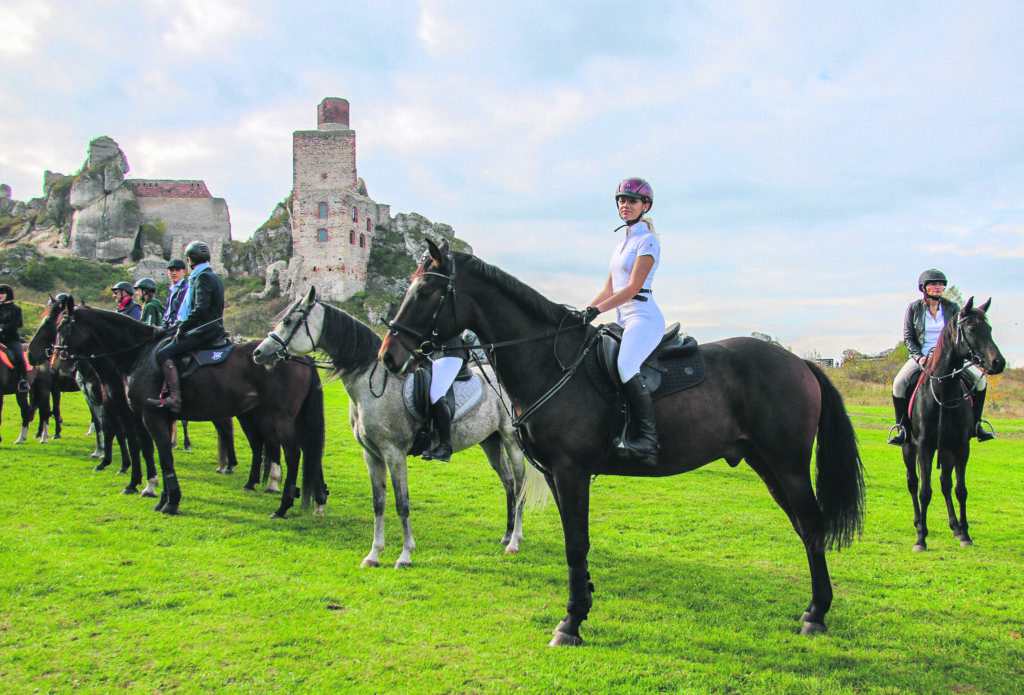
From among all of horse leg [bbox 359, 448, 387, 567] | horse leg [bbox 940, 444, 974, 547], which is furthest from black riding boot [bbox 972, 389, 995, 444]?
horse leg [bbox 359, 448, 387, 567]

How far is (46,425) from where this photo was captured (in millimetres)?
12617

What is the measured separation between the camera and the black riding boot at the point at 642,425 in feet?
13.7

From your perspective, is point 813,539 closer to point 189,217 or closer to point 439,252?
point 439,252

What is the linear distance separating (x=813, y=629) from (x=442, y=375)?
12.6 feet

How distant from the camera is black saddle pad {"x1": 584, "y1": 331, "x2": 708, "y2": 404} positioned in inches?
168

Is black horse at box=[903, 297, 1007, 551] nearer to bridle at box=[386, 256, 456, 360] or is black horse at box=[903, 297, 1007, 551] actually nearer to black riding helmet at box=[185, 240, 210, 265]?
bridle at box=[386, 256, 456, 360]

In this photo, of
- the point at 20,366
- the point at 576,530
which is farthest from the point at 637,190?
the point at 20,366

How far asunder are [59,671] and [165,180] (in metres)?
79.7

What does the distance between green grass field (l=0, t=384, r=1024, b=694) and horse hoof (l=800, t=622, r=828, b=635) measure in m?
0.09

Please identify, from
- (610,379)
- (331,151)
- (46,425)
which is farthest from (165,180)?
(610,379)

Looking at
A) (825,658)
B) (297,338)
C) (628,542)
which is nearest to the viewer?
(825,658)

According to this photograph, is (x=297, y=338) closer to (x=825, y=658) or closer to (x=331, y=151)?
(x=825, y=658)

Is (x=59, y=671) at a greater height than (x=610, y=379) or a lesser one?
lesser

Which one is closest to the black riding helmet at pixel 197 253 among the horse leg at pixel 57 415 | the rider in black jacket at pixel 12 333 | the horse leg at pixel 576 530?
the horse leg at pixel 576 530
